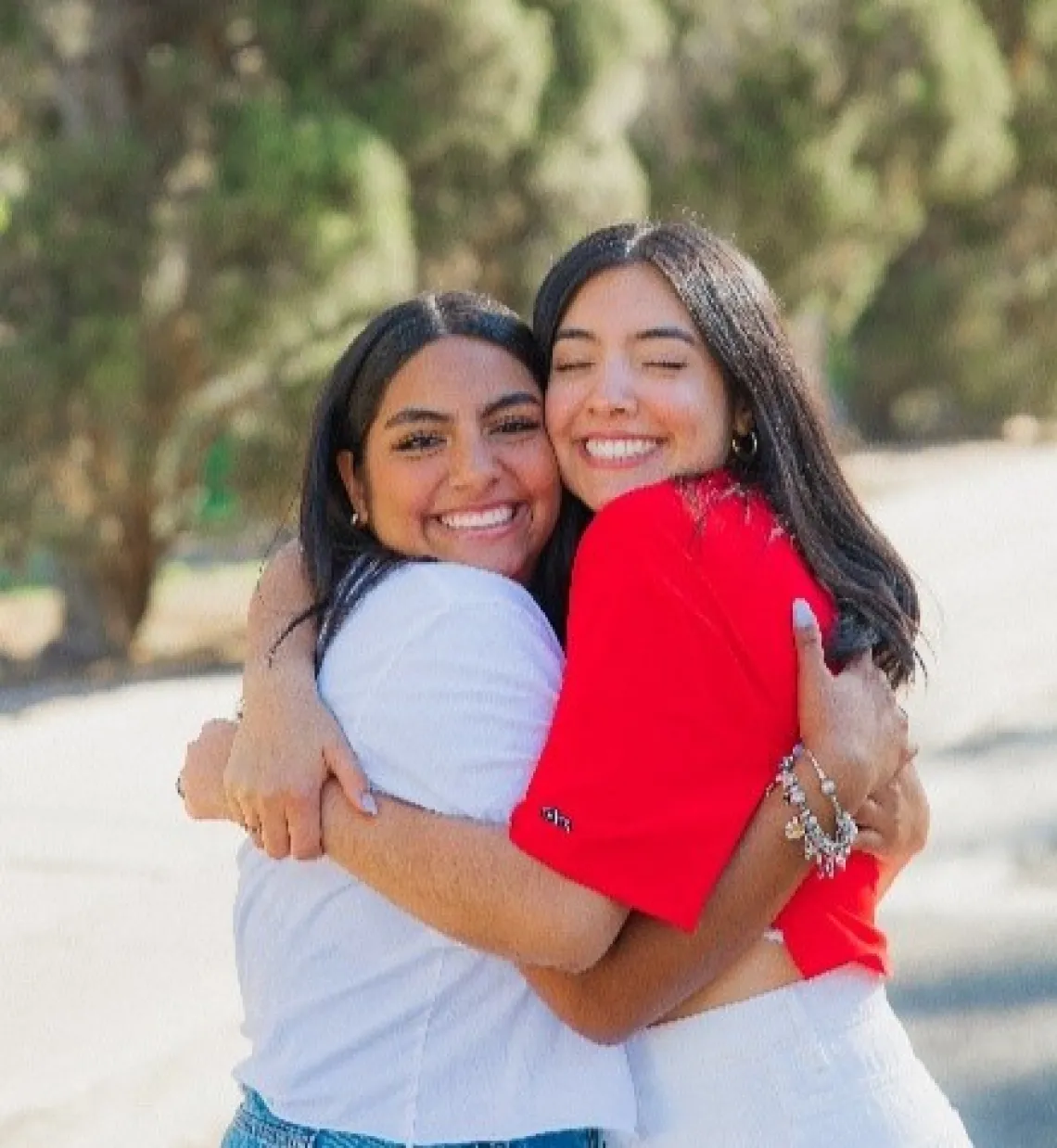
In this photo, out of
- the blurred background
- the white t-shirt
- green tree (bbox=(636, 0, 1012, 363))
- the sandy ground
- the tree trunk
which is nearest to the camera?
the white t-shirt

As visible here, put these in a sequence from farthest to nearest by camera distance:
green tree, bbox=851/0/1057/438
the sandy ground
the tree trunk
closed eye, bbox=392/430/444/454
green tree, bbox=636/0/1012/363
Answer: green tree, bbox=851/0/1057/438 < green tree, bbox=636/0/1012/363 < the tree trunk < the sandy ground < closed eye, bbox=392/430/444/454

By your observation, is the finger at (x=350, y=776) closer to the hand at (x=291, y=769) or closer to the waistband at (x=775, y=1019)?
the hand at (x=291, y=769)

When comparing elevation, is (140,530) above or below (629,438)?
below

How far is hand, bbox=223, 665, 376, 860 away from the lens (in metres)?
1.87

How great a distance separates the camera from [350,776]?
185cm

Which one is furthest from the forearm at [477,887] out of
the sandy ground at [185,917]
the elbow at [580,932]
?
the sandy ground at [185,917]

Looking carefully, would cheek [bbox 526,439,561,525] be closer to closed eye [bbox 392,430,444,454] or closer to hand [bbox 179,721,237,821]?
closed eye [bbox 392,430,444,454]

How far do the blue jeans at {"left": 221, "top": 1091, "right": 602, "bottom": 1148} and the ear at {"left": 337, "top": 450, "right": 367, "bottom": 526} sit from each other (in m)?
0.72

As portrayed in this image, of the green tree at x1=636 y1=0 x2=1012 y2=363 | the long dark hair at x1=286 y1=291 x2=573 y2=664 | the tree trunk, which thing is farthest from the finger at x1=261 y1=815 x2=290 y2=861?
the green tree at x1=636 y1=0 x2=1012 y2=363

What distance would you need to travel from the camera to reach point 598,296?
82.4 inches

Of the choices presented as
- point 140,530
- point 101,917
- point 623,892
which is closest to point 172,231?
point 140,530

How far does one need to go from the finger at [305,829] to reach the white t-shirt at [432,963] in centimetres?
4

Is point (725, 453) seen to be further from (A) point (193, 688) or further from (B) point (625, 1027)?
(A) point (193, 688)

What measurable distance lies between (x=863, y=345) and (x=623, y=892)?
87.8ft
